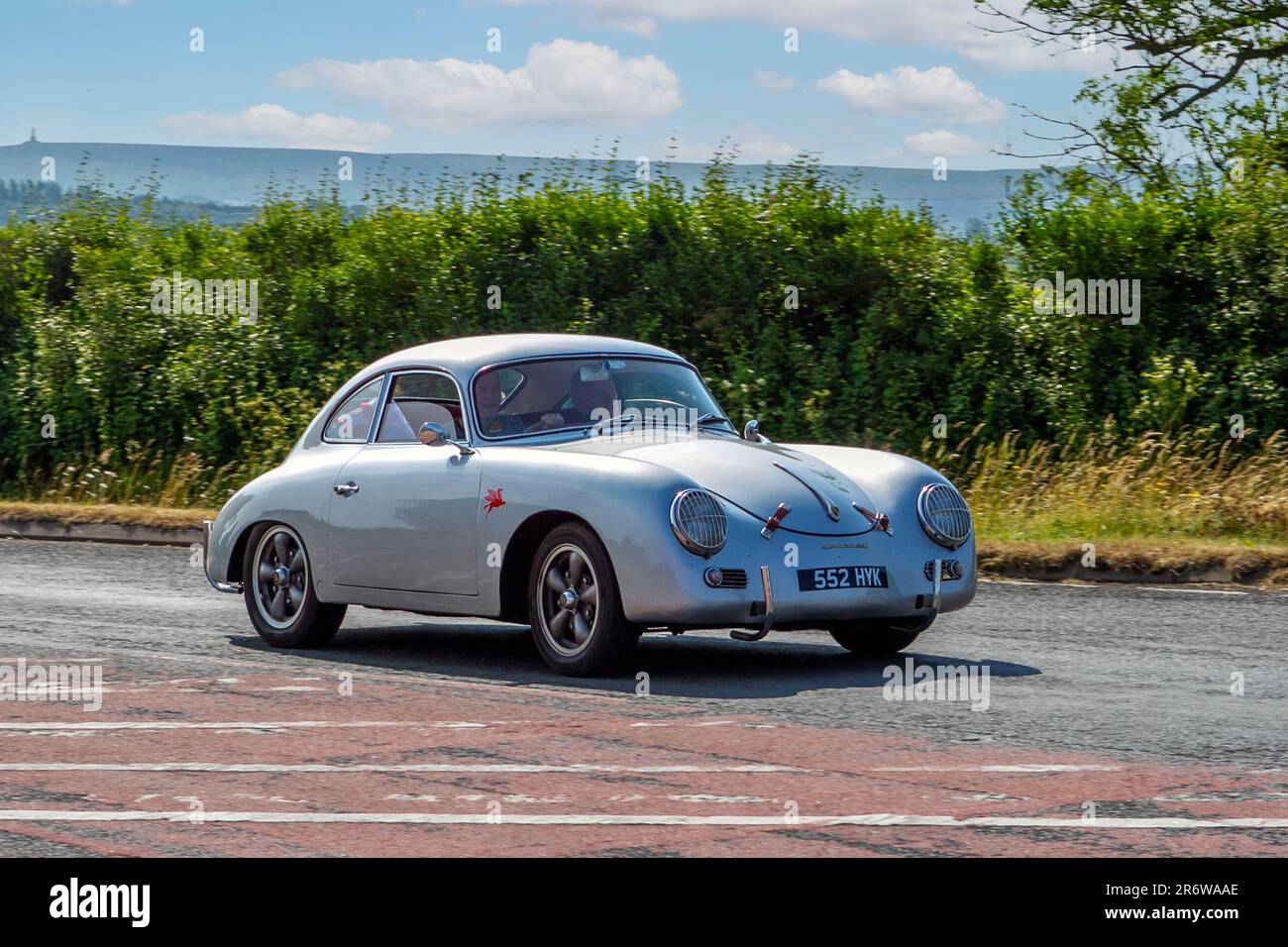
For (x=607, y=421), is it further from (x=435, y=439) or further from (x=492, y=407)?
(x=435, y=439)

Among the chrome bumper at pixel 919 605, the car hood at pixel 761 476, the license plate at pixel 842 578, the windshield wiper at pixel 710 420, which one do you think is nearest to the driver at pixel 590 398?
the car hood at pixel 761 476

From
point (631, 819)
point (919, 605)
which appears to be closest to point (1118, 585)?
point (919, 605)

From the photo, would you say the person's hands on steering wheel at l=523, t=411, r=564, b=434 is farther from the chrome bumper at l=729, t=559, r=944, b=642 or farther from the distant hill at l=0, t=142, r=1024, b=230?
the distant hill at l=0, t=142, r=1024, b=230

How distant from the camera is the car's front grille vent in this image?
8.95 metres

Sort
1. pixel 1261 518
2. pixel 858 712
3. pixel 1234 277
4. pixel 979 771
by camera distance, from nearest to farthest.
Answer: pixel 979 771 < pixel 858 712 < pixel 1261 518 < pixel 1234 277

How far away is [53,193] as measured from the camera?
93.5 feet

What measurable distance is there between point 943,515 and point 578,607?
1.96 m

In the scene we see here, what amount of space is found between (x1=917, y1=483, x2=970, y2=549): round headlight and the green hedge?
9117 mm

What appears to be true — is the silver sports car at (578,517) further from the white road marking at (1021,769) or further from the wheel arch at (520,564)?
the white road marking at (1021,769)

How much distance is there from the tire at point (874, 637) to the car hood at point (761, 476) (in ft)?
2.94

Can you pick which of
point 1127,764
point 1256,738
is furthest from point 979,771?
point 1256,738

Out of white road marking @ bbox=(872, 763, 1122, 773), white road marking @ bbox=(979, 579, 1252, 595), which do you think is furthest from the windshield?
white road marking @ bbox=(979, 579, 1252, 595)

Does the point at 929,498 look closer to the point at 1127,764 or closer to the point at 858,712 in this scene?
the point at 858,712
